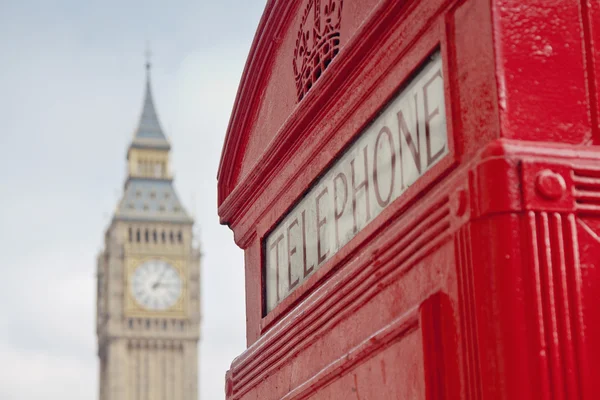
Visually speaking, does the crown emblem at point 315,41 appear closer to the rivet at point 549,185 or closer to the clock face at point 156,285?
the rivet at point 549,185

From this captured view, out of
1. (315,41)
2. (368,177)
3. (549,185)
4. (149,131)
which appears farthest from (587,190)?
(149,131)

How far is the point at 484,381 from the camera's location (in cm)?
172

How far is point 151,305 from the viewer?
65250 millimetres

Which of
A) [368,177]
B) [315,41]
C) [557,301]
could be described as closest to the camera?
[557,301]

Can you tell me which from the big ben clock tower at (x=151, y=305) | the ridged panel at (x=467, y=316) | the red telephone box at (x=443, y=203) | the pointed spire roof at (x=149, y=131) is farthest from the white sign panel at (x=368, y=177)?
the pointed spire roof at (x=149, y=131)

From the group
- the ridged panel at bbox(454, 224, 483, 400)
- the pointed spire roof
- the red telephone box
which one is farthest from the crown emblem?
the pointed spire roof

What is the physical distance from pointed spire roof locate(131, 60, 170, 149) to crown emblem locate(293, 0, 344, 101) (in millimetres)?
66887

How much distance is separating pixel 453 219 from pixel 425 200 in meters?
0.12

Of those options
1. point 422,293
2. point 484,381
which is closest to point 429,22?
point 422,293

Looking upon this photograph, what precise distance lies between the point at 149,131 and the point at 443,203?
68.3 metres

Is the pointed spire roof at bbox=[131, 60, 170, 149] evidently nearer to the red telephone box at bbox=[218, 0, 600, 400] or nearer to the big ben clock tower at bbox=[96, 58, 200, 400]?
the big ben clock tower at bbox=[96, 58, 200, 400]

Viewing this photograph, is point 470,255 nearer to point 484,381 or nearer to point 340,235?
point 484,381

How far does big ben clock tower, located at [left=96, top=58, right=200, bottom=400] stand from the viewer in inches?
2559

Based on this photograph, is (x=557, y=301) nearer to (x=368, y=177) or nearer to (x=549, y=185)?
(x=549, y=185)
